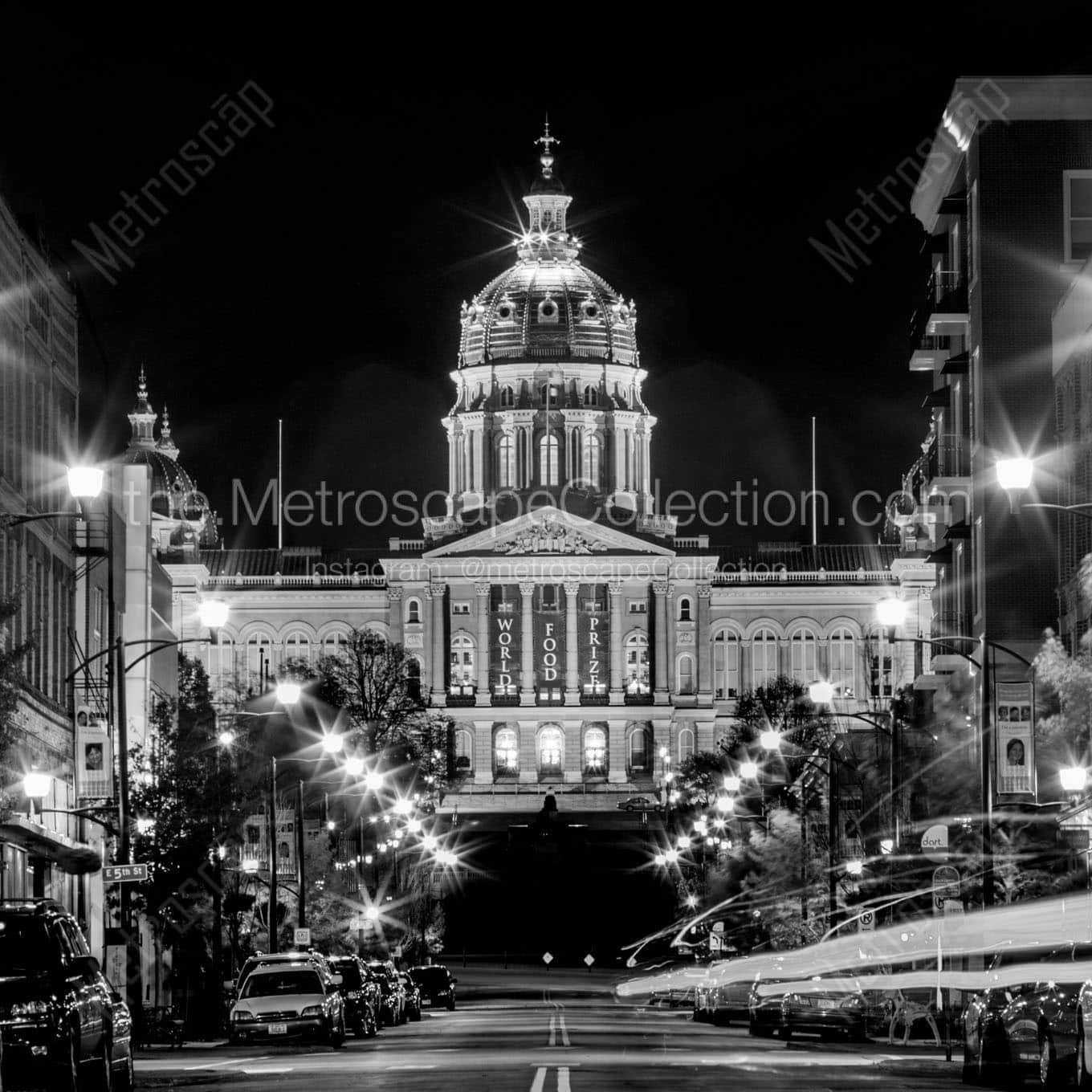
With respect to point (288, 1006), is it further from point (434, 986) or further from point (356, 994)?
point (434, 986)

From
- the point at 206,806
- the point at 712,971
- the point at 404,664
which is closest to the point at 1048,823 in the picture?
the point at 712,971

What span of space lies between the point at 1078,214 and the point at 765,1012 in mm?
37767

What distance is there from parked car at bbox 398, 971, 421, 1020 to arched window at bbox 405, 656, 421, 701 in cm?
8267

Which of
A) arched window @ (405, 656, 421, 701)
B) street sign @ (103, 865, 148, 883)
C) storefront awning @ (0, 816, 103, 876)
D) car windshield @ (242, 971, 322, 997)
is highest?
arched window @ (405, 656, 421, 701)

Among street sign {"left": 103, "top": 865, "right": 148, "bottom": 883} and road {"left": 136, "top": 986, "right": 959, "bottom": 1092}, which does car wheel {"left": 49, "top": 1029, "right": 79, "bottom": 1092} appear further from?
street sign {"left": 103, "top": 865, "right": 148, "bottom": 883}

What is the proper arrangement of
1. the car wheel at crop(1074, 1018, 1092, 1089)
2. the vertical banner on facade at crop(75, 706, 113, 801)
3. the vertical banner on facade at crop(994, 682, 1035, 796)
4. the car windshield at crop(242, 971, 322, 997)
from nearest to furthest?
the car wheel at crop(1074, 1018, 1092, 1089), the car windshield at crop(242, 971, 322, 997), the vertical banner on facade at crop(75, 706, 113, 801), the vertical banner on facade at crop(994, 682, 1035, 796)

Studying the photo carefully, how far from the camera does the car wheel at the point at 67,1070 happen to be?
29.4m

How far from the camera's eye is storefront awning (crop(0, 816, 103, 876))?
47000 millimetres

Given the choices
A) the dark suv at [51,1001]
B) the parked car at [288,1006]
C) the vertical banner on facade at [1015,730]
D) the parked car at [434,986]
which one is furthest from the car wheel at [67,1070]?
the parked car at [434,986]

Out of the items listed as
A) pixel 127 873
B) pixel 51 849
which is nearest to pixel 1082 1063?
pixel 51 849

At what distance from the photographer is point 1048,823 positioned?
60000 mm

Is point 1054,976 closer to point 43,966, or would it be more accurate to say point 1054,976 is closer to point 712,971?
point 43,966

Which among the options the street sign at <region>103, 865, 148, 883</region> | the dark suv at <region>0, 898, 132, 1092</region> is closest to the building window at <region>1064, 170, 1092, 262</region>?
the street sign at <region>103, 865, 148, 883</region>

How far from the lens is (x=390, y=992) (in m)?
66.5
